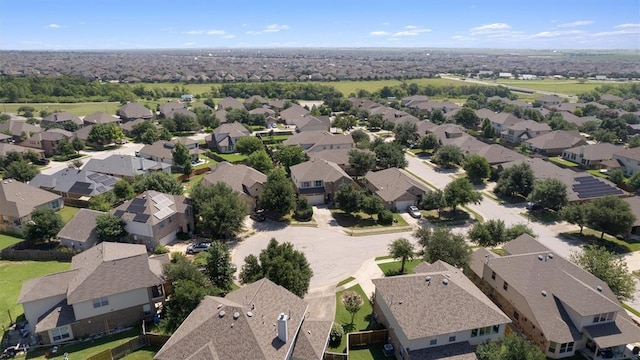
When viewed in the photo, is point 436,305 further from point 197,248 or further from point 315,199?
point 315,199

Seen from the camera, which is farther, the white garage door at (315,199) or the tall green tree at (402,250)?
the white garage door at (315,199)

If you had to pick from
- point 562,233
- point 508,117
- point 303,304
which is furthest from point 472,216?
point 508,117

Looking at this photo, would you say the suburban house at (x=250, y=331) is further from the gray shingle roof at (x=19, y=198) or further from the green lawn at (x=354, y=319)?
the gray shingle roof at (x=19, y=198)

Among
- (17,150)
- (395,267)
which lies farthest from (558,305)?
(17,150)

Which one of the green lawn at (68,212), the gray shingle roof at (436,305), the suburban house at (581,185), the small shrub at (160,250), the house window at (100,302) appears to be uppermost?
the gray shingle roof at (436,305)

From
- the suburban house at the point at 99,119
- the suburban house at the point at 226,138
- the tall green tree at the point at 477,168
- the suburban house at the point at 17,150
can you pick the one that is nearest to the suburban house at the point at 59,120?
the suburban house at the point at 99,119

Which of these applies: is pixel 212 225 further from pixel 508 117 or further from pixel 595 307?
pixel 508 117
